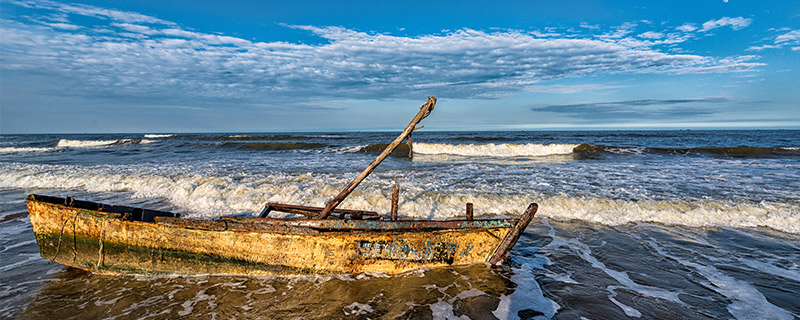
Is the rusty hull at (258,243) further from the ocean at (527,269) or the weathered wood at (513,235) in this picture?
the ocean at (527,269)

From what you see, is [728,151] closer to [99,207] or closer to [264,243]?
[264,243]

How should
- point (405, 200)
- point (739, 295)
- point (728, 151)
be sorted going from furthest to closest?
point (728, 151) < point (405, 200) < point (739, 295)

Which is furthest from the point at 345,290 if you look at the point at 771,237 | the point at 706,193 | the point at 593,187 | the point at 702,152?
the point at 702,152

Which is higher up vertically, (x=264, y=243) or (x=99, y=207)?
(x=99, y=207)

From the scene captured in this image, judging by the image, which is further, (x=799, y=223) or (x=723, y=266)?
(x=799, y=223)

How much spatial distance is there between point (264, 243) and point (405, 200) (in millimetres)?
5179

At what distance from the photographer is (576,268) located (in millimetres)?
5352

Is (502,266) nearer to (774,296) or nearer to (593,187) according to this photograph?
(774,296)

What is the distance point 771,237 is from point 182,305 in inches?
395

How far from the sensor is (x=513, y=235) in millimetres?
4684

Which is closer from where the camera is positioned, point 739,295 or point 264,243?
point 739,295

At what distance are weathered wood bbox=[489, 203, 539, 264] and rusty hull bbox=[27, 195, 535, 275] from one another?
18 mm

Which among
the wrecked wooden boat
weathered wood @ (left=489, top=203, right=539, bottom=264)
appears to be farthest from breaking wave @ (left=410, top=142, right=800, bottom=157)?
the wrecked wooden boat

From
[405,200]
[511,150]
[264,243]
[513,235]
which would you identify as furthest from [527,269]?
[511,150]
